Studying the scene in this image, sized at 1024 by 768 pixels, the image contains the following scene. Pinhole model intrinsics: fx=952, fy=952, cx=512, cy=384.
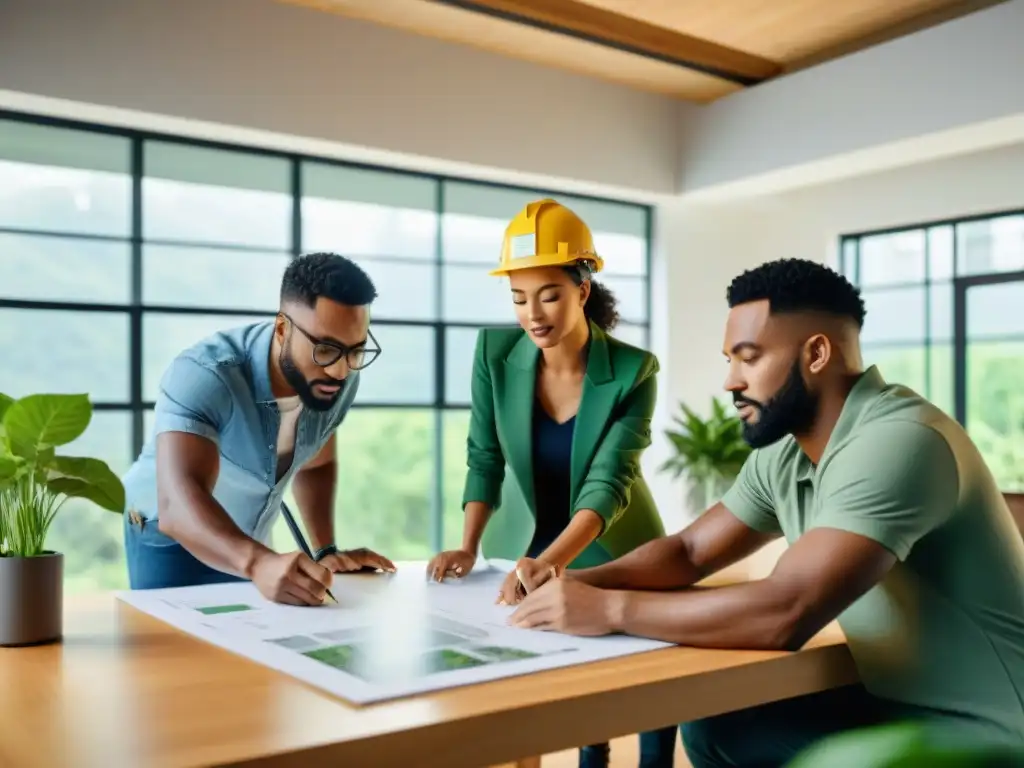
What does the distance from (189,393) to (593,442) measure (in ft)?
3.12

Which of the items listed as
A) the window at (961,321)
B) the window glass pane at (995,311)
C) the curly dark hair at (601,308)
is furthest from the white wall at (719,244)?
the curly dark hair at (601,308)

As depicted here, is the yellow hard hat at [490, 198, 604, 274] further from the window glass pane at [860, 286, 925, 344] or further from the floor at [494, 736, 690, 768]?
the window glass pane at [860, 286, 925, 344]

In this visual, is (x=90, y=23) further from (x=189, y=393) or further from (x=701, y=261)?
(x=701, y=261)

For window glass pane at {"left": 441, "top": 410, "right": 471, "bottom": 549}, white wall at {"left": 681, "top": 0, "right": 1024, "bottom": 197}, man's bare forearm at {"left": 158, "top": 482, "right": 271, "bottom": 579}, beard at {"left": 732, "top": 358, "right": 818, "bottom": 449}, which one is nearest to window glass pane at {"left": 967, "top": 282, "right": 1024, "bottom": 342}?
white wall at {"left": 681, "top": 0, "right": 1024, "bottom": 197}

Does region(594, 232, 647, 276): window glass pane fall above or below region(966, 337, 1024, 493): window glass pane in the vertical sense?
above

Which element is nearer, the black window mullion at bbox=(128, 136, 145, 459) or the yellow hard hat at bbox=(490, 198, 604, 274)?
the yellow hard hat at bbox=(490, 198, 604, 274)

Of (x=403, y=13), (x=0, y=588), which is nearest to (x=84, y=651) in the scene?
(x=0, y=588)

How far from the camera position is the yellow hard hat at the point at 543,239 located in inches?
90.0

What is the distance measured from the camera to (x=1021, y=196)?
21.1 ft

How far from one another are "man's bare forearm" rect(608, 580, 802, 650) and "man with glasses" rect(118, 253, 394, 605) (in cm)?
76

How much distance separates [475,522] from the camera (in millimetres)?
2410

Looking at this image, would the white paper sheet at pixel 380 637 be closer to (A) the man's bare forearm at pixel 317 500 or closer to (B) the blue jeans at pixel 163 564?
(B) the blue jeans at pixel 163 564

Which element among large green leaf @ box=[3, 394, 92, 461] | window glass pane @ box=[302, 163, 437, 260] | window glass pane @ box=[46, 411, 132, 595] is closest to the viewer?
large green leaf @ box=[3, 394, 92, 461]

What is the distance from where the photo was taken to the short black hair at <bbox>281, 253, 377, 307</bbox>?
2084mm
